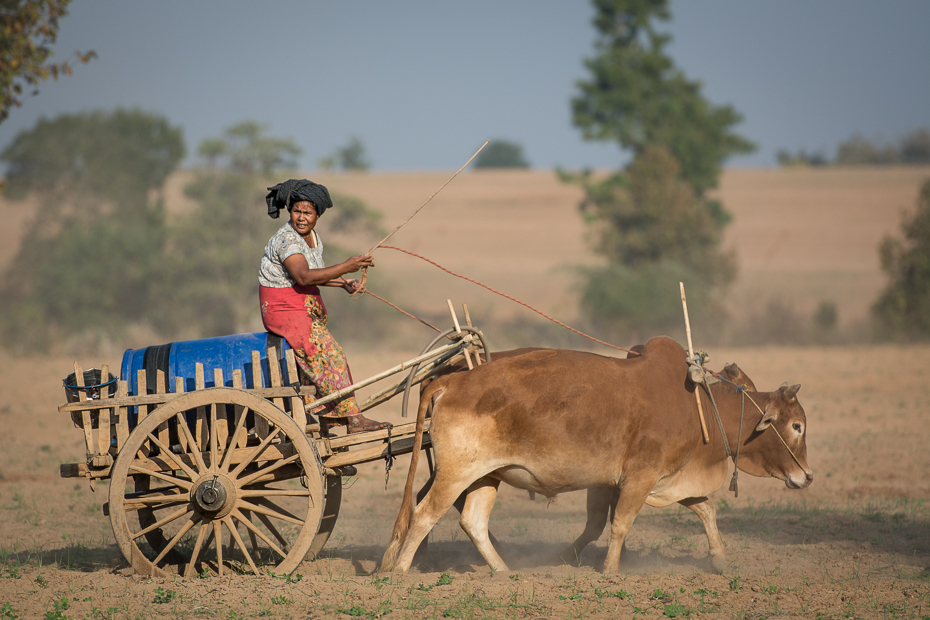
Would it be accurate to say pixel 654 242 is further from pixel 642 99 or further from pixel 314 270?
pixel 314 270

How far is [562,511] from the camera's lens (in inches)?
350

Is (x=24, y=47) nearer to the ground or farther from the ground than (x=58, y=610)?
farther from the ground

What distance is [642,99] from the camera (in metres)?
30.3

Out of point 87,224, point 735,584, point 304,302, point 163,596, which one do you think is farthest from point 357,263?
point 87,224

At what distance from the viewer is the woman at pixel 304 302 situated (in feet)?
19.1

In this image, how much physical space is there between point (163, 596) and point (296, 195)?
2742 millimetres

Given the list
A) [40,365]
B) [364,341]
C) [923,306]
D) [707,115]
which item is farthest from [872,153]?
[40,365]

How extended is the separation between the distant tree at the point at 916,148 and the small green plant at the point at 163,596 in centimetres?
7869

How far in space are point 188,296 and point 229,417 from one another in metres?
20.5

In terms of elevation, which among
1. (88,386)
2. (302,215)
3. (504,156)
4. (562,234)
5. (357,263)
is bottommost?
(88,386)

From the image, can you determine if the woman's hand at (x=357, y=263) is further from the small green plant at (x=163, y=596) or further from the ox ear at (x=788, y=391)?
the ox ear at (x=788, y=391)

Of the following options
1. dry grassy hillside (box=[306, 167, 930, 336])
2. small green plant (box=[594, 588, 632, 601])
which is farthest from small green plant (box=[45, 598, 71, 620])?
dry grassy hillside (box=[306, 167, 930, 336])

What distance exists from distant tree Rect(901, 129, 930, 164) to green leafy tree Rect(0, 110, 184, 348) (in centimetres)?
6414

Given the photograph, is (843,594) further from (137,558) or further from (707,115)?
(707,115)
